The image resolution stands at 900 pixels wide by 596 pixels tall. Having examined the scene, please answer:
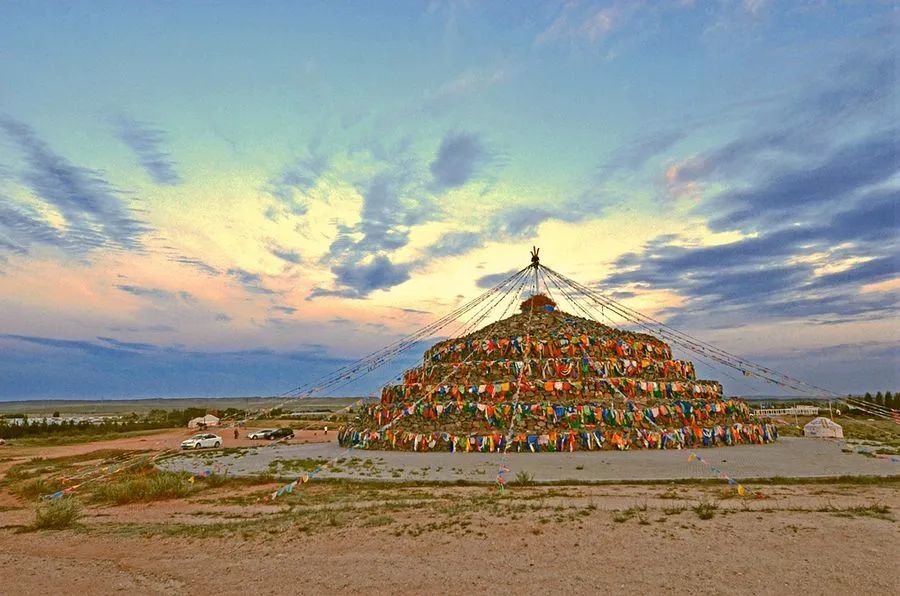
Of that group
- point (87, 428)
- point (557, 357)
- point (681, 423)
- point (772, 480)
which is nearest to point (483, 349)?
point (557, 357)

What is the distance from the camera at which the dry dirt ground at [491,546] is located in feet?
28.9

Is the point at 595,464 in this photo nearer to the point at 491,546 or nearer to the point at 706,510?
the point at 706,510

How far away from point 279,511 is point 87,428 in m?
66.6

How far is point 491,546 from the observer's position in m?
10.6

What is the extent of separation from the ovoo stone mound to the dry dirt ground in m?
12.2

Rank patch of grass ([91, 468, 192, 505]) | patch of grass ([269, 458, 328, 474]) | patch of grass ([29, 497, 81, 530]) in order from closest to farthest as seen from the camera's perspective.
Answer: patch of grass ([29, 497, 81, 530]), patch of grass ([91, 468, 192, 505]), patch of grass ([269, 458, 328, 474])

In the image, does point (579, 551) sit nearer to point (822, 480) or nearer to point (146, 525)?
point (146, 525)

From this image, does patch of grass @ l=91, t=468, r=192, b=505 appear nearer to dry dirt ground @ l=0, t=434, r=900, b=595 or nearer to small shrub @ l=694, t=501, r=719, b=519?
dry dirt ground @ l=0, t=434, r=900, b=595

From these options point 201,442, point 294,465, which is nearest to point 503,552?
point 294,465

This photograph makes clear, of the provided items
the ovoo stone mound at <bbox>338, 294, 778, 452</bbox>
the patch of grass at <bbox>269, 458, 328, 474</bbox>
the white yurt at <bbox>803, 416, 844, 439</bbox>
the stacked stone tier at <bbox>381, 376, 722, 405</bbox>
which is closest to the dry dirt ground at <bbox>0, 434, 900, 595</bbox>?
the patch of grass at <bbox>269, 458, 328, 474</bbox>

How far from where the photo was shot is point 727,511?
12.6 meters

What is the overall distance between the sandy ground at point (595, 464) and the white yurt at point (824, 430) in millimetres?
8038

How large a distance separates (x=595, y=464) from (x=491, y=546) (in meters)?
13.1

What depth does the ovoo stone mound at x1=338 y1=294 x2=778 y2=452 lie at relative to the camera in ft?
92.7
